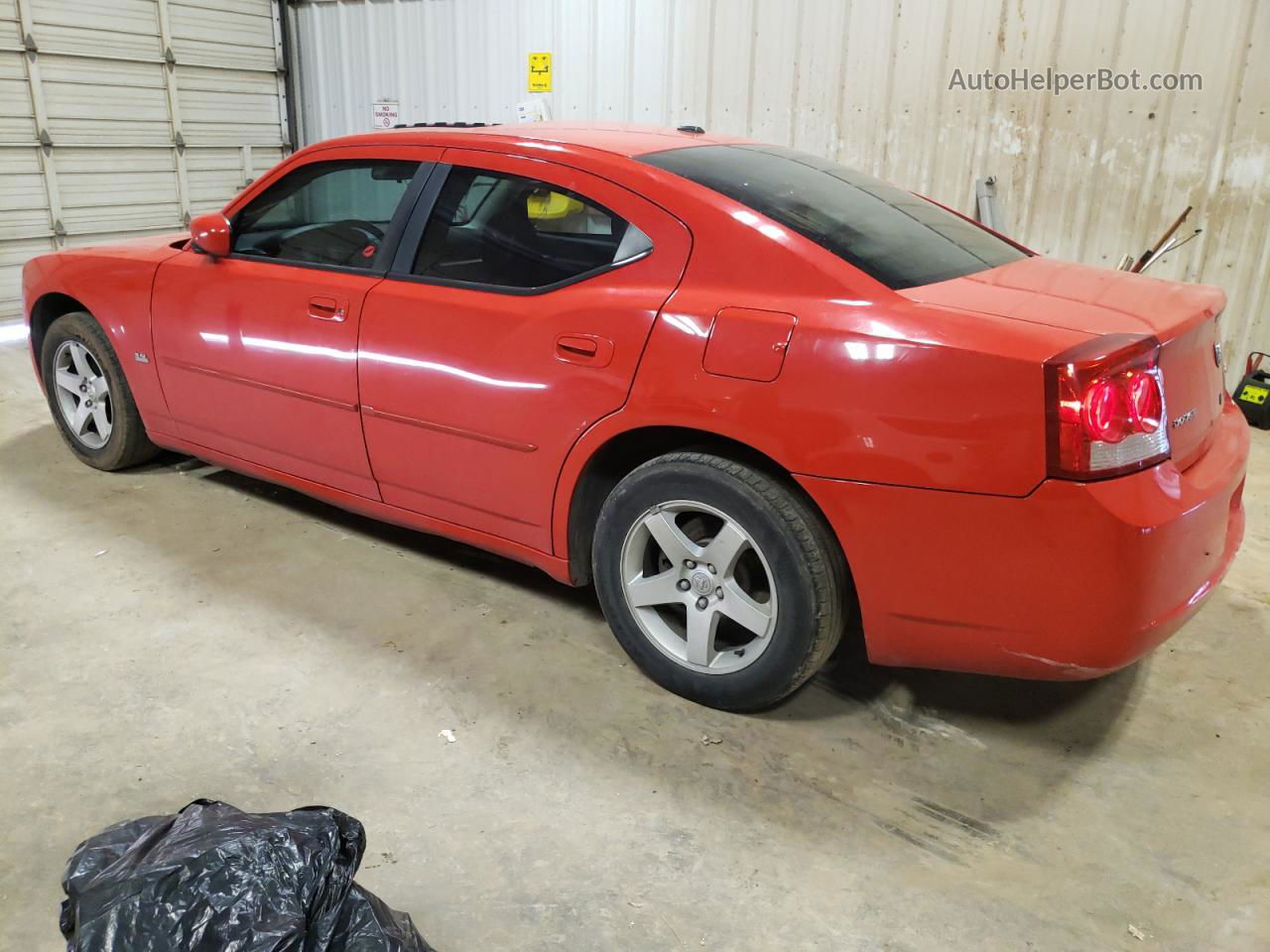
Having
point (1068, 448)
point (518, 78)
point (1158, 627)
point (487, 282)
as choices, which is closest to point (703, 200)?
point (487, 282)

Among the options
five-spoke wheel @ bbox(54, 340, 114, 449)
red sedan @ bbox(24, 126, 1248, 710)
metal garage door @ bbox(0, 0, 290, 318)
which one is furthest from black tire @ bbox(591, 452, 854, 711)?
metal garage door @ bbox(0, 0, 290, 318)

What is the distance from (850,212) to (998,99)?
3.81m

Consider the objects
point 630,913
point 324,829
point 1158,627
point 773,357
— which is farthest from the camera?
point 773,357

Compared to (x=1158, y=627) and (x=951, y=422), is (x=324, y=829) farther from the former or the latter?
(x=1158, y=627)

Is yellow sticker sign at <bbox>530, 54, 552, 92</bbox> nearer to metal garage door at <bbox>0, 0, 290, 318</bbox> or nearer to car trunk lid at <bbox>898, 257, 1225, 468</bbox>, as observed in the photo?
metal garage door at <bbox>0, 0, 290, 318</bbox>

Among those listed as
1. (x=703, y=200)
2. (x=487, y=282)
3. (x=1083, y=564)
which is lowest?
(x=1083, y=564)

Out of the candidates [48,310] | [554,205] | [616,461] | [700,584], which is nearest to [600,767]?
[700,584]

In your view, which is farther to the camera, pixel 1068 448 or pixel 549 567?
pixel 549 567

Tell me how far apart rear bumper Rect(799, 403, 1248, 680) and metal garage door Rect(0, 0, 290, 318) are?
799cm

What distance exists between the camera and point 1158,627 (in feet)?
6.80

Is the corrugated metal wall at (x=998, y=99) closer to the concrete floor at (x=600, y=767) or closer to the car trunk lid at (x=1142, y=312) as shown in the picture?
the concrete floor at (x=600, y=767)

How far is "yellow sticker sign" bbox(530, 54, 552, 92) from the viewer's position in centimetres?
733

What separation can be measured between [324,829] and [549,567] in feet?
4.32

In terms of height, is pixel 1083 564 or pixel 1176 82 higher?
pixel 1176 82
